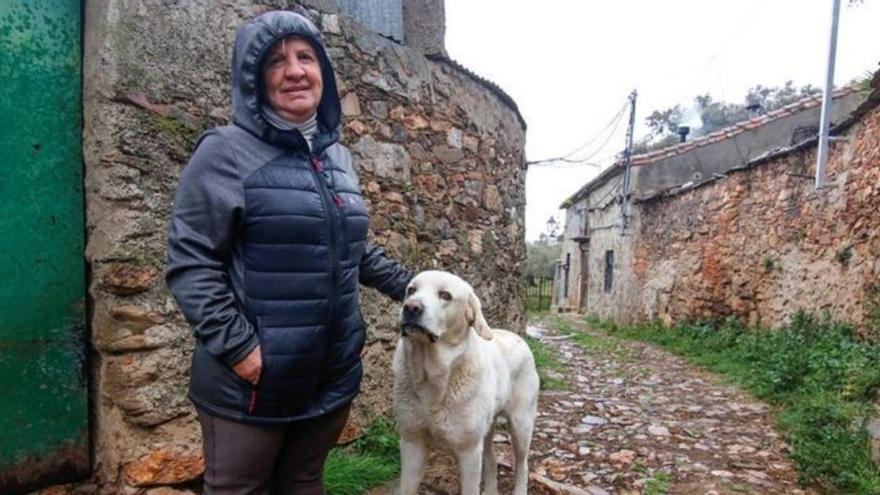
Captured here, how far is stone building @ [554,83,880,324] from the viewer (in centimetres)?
803

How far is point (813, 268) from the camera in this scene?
723 centimetres

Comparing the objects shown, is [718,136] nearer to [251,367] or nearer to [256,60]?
[256,60]

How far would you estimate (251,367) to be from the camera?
4.84 ft

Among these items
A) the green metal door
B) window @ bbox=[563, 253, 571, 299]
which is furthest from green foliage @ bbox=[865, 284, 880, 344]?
window @ bbox=[563, 253, 571, 299]

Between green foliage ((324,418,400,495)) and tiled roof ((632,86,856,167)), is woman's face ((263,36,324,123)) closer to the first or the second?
green foliage ((324,418,400,495))

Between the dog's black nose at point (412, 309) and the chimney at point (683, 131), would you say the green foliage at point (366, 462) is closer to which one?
the dog's black nose at point (412, 309)

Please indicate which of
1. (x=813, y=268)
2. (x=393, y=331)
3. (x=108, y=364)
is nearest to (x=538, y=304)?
(x=813, y=268)

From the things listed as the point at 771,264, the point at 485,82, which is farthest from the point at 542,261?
the point at 485,82

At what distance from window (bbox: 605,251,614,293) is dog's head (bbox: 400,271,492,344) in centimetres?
1492

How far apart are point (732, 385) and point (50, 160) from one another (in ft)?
22.3

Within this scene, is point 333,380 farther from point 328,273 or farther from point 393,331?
point 393,331

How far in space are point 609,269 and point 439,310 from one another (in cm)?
1566

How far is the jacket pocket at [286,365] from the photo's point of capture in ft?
4.97

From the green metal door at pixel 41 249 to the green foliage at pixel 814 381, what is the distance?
419 cm
